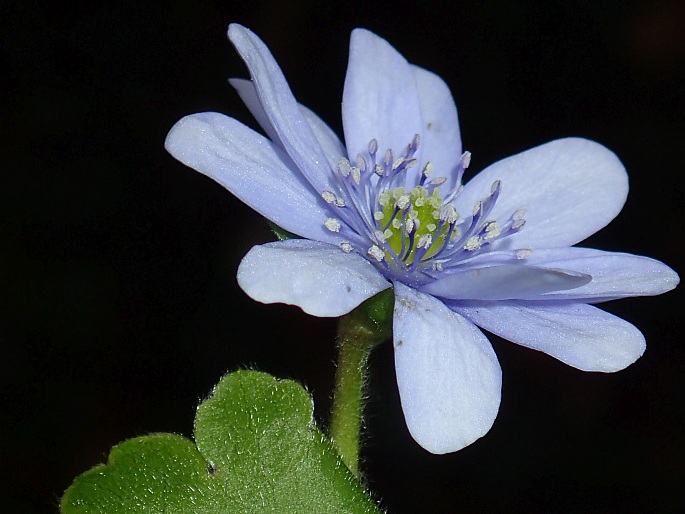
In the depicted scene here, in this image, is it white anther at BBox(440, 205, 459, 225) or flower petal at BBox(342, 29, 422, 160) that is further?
flower petal at BBox(342, 29, 422, 160)

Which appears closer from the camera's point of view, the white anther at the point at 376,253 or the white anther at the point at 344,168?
the white anther at the point at 376,253

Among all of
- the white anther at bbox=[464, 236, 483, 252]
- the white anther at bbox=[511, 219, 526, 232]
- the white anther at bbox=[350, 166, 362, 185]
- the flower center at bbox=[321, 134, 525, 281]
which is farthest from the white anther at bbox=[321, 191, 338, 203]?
the white anther at bbox=[511, 219, 526, 232]

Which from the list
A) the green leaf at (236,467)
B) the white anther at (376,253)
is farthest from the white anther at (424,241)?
the green leaf at (236,467)

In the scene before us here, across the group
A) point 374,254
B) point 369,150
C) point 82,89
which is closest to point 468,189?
point 369,150

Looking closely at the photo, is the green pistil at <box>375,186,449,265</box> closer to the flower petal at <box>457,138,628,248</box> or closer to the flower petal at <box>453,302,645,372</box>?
the flower petal at <box>457,138,628,248</box>

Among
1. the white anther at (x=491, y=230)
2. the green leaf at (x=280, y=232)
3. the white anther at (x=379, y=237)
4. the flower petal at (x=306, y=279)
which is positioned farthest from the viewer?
the white anther at (x=491, y=230)

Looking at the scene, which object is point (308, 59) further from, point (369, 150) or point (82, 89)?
point (369, 150)

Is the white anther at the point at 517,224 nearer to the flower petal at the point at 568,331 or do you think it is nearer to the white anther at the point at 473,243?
the white anther at the point at 473,243
